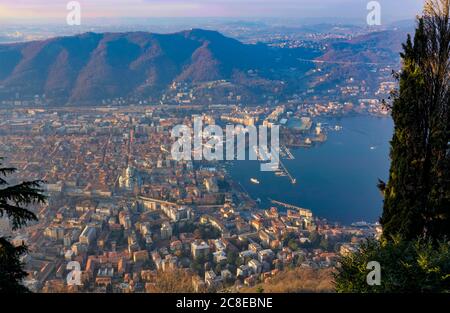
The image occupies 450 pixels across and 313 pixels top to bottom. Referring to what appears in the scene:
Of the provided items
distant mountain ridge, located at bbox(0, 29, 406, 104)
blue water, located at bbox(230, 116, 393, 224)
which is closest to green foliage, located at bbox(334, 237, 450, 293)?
blue water, located at bbox(230, 116, 393, 224)

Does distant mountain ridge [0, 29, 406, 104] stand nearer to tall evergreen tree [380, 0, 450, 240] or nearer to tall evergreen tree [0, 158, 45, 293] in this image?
tall evergreen tree [380, 0, 450, 240]

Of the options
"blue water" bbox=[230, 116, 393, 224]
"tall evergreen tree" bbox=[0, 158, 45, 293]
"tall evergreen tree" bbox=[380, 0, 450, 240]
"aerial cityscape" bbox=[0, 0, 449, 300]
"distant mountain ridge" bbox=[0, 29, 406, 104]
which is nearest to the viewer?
"tall evergreen tree" bbox=[0, 158, 45, 293]

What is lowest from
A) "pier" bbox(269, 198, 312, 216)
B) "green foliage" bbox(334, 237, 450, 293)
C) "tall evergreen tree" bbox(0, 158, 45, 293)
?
"pier" bbox(269, 198, 312, 216)

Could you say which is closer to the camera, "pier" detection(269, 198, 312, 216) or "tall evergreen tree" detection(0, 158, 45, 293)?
"tall evergreen tree" detection(0, 158, 45, 293)

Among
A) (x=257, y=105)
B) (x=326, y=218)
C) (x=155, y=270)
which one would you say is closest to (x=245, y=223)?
(x=326, y=218)

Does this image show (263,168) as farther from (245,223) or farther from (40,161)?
(40,161)

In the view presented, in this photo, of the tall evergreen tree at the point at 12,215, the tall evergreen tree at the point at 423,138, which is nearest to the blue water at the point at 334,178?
the tall evergreen tree at the point at 423,138

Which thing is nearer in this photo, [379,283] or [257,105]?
[379,283]
